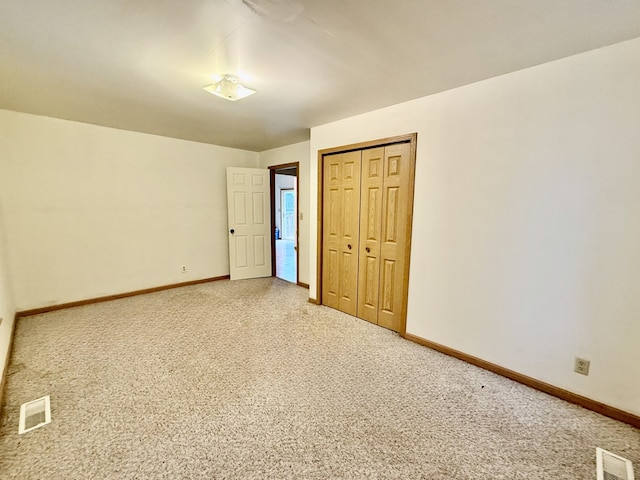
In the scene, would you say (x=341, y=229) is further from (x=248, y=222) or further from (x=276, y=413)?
(x=248, y=222)

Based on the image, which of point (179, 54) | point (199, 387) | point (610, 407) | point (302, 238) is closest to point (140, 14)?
point (179, 54)

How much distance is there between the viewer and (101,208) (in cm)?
359

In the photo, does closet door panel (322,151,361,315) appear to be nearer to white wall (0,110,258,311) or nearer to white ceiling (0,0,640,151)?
white ceiling (0,0,640,151)

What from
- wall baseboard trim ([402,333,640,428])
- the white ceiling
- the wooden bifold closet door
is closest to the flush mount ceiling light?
the white ceiling

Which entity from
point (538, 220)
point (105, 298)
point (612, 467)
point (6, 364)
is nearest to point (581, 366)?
point (612, 467)

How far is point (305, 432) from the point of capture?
1.62 meters

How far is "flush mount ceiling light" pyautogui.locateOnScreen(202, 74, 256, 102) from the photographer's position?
2.08 meters

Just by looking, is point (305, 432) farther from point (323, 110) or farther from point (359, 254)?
point (323, 110)

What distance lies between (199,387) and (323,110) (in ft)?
9.08

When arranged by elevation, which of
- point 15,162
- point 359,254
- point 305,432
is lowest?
point 305,432

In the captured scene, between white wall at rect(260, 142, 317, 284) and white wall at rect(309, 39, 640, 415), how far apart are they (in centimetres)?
190

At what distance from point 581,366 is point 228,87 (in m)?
3.27

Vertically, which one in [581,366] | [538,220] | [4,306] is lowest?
[581,366]

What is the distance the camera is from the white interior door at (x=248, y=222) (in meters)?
4.70
